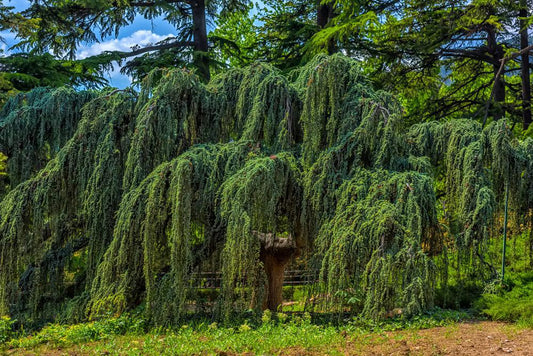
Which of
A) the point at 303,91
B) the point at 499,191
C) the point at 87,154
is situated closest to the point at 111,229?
the point at 87,154

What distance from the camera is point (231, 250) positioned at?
19.2 feet

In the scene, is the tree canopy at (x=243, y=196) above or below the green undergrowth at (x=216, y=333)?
above

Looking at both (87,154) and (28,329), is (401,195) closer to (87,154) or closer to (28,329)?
(87,154)

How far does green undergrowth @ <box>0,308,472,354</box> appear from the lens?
520 centimetres

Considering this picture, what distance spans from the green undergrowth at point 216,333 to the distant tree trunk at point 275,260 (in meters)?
1.44

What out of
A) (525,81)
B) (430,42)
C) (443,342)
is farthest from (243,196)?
(525,81)

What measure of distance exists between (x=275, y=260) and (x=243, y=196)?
8.95 ft

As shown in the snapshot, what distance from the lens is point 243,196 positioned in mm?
Answer: 5965

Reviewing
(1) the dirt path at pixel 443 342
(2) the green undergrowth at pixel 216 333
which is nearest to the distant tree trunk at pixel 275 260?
(2) the green undergrowth at pixel 216 333

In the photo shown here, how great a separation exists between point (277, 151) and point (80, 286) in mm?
3503

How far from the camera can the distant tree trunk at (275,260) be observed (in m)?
7.98

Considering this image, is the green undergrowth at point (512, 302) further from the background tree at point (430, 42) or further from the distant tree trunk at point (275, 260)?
the background tree at point (430, 42)

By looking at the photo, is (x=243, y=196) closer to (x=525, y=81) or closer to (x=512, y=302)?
(x=512, y=302)

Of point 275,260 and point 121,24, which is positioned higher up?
point 121,24
